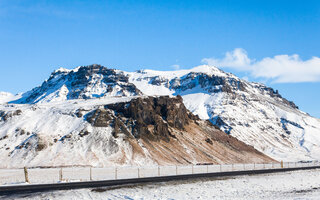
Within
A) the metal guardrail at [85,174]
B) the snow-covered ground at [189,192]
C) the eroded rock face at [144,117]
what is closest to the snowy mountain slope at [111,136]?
the eroded rock face at [144,117]

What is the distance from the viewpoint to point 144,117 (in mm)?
141625

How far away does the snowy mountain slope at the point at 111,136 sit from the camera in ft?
363

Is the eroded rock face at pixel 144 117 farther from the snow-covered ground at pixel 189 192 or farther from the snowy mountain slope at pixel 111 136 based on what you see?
the snow-covered ground at pixel 189 192

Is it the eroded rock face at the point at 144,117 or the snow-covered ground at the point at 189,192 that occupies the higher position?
the eroded rock face at the point at 144,117

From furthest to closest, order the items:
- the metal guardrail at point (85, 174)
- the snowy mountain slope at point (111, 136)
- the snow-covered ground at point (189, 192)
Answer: the snowy mountain slope at point (111, 136)
the metal guardrail at point (85, 174)
the snow-covered ground at point (189, 192)

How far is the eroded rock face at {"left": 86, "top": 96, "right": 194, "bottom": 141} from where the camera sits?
130500mm

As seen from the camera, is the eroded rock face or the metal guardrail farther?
the eroded rock face

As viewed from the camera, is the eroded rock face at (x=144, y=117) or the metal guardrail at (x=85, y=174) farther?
the eroded rock face at (x=144, y=117)

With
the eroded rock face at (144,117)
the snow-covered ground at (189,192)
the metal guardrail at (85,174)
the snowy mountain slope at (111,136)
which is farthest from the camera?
the eroded rock face at (144,117)

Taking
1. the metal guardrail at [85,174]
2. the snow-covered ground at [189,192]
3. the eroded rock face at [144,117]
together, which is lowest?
the metal guardrail at [85,174]

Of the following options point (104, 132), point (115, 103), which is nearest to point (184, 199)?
point (104, 132)

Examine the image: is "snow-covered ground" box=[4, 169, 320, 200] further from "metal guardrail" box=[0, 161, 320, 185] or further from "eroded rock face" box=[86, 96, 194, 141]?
"eroded rock face" box=[86, 96, 194, 141]

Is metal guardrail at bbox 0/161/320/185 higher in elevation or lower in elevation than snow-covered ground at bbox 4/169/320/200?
lower

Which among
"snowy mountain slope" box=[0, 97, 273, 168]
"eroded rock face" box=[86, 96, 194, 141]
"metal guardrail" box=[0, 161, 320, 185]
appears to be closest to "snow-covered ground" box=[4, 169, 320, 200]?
"metal guardrail" box=[0, 161, 320, 185]
